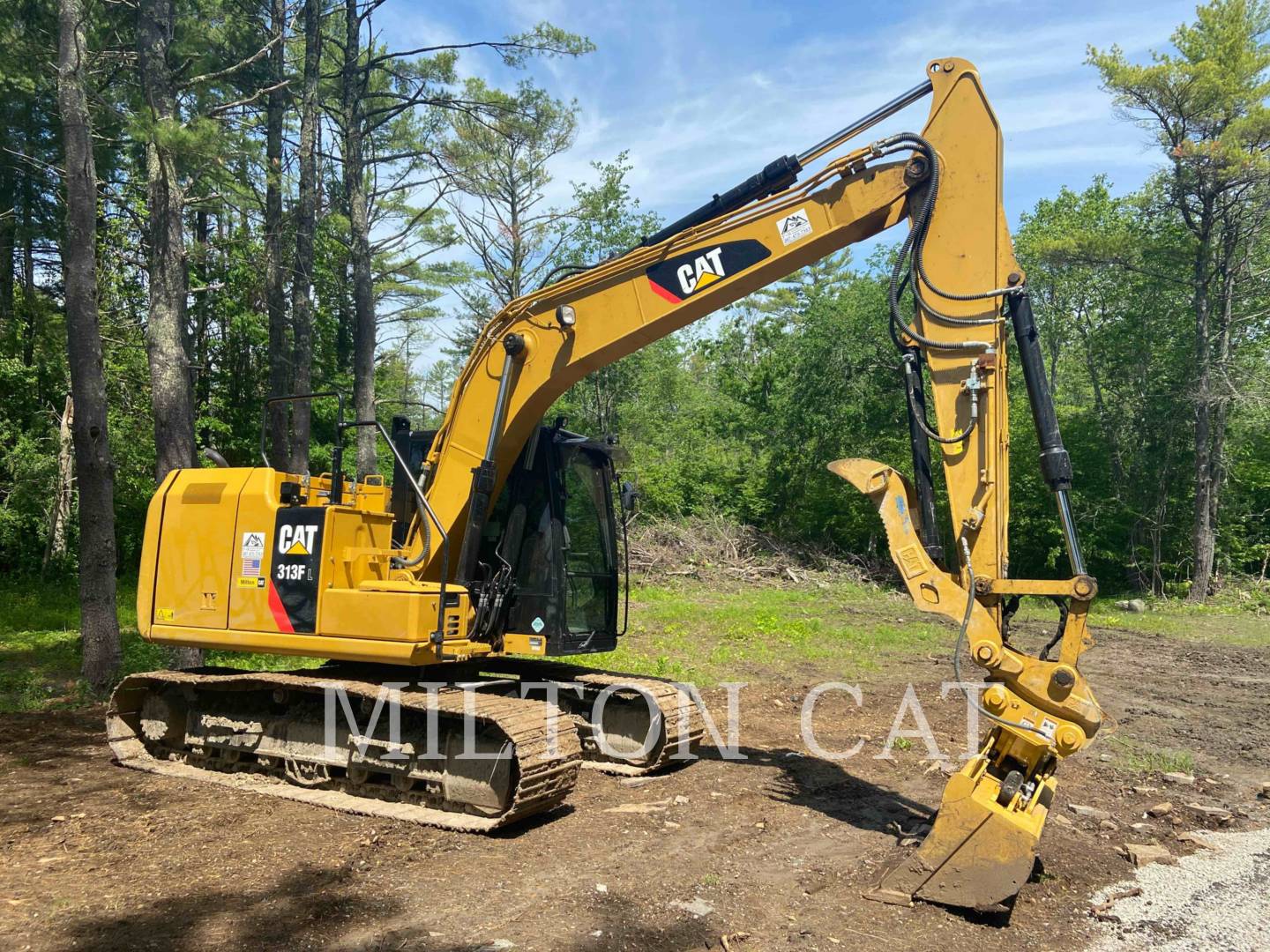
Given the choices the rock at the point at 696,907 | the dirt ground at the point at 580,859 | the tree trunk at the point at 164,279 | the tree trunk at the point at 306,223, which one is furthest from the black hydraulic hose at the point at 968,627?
the tree trunk at the point at 306,223

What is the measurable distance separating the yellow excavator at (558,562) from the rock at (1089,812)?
1552 millimetres

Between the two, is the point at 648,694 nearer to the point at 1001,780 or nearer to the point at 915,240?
the point at 1001,780

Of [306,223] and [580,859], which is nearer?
[580,859]

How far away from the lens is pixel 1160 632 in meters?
15.5

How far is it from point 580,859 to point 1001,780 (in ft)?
7.75

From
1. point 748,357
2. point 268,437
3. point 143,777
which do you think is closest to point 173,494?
point 143,777

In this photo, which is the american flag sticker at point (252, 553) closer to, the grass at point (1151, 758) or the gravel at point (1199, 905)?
the gravel at point (1199, 905)

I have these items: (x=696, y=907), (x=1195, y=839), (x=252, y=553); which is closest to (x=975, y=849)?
(x=696, y=907)

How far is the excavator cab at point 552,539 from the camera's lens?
6.70 metres

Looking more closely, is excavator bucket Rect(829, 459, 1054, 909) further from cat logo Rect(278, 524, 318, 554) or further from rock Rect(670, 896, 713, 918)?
cat logo Rect(278, 524, 318, 554)

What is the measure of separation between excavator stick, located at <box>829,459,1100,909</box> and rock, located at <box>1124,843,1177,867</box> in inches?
41.1

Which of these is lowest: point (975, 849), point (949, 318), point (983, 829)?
point (975, 849)

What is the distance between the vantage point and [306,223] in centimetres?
1589

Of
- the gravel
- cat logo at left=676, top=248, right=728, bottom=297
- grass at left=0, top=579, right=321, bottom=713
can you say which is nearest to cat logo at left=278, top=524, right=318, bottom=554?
grass at left=0, top=579, right=321, bottom=713
